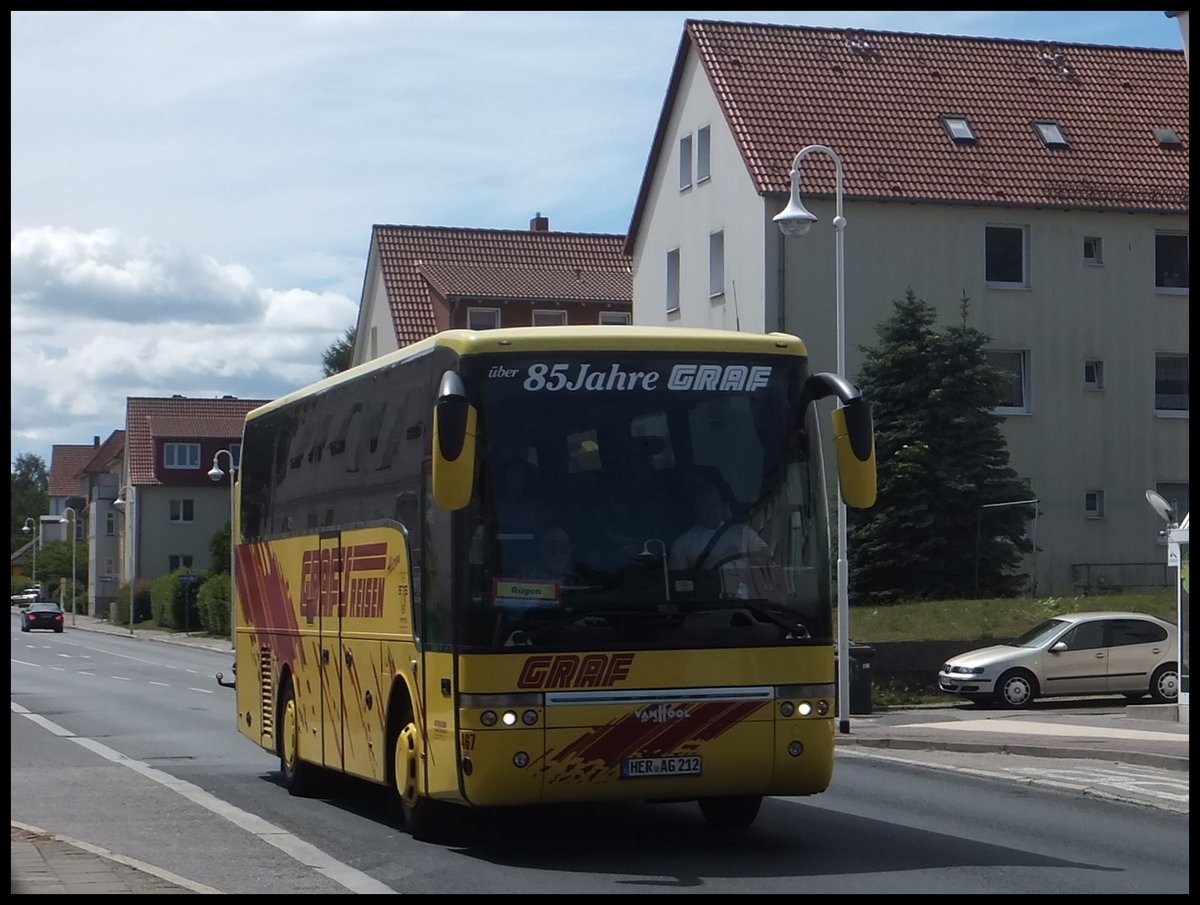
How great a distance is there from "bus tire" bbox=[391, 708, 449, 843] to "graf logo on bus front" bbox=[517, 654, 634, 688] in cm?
132

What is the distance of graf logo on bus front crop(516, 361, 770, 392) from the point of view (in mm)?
12102

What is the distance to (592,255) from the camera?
7156cm

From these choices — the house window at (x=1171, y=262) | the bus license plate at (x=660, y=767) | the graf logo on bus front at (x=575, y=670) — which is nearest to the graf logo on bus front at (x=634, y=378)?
the graf logo on bus front at (x=575, y=670)

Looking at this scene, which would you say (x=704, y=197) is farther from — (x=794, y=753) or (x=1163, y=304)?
(x=794, y=753)

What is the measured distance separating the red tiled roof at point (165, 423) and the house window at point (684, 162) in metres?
67.1

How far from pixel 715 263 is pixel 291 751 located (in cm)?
3069

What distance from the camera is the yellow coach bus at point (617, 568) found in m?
11.6

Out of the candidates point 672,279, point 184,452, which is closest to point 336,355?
point 184,452

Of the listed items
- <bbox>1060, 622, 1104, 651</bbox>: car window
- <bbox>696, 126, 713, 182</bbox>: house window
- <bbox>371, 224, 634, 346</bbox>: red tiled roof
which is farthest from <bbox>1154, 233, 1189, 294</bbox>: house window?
<bbox>371, 224, 634, 346</bbox>: red tiled roof

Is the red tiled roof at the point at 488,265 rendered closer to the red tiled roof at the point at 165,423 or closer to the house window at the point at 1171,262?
the house window at the point at 1171,262

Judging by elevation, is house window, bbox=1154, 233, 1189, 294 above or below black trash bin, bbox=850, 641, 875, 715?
above

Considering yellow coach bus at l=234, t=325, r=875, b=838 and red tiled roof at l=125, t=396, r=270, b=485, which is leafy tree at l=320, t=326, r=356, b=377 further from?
yellow coach bus at l=234, t=325, r=875, b=838

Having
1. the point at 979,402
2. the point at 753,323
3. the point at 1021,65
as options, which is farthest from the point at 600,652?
the point at 1021,65

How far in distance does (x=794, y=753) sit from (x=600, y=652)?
1418 mm
